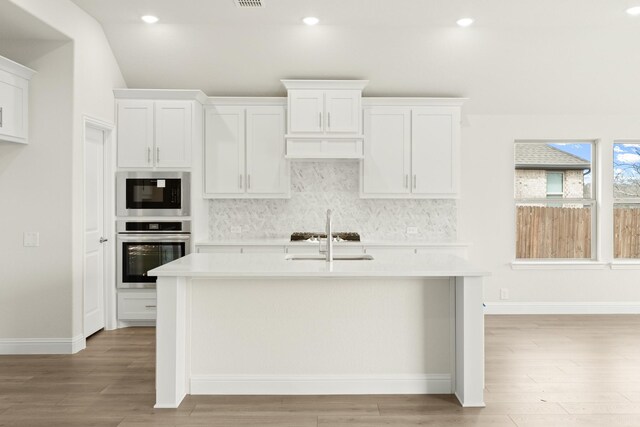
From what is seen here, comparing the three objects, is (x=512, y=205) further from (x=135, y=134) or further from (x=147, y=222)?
(x=135, y=134)

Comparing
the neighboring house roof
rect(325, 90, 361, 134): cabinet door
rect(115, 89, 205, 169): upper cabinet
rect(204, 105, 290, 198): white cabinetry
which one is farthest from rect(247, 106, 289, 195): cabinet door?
the neighboring house roof

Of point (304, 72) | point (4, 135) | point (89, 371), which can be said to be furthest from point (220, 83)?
point (89, 371)

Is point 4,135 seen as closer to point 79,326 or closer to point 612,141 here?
point 79,326

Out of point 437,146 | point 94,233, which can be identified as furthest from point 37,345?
point 437,146

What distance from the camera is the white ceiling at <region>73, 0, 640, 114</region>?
471 cm

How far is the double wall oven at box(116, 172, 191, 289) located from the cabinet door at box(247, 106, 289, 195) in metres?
0.73

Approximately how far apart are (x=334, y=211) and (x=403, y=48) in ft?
6.21

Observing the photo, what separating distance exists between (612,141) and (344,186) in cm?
305

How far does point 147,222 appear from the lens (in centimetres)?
541

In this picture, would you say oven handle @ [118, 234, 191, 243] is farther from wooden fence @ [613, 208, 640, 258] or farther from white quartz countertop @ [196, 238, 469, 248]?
wooden fence @ [613, 208, 640, 258]

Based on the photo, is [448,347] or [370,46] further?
[370,46]

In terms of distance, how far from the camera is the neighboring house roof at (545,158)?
6.28m

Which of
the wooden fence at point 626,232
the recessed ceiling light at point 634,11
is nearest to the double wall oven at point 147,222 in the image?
the recessed ceiling light at point 634,11

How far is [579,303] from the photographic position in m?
6.18
